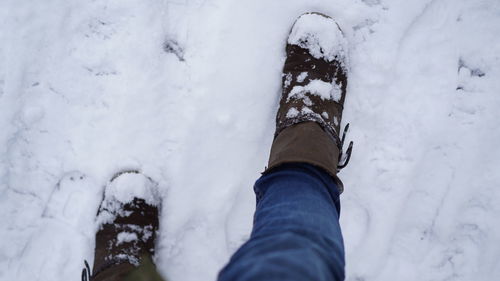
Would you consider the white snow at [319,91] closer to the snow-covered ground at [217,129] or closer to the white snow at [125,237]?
the snow-covered ground at [217,129]

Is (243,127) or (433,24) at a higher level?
(433,24)

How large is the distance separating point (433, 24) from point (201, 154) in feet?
3.34

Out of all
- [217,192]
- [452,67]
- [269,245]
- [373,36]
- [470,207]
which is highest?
[373,36]

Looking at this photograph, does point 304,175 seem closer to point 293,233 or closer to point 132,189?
point 293,233

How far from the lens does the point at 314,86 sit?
60.7 inches

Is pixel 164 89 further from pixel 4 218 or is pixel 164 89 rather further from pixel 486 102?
pixel 486 102

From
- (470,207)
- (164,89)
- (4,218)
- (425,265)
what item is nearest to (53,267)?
(4,218)

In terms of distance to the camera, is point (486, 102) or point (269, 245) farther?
point (486, 102)

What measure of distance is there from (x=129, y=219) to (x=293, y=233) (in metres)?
0.88

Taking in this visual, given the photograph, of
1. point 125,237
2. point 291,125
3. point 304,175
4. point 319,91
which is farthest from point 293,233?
point 125,237

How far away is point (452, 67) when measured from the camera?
1460mm

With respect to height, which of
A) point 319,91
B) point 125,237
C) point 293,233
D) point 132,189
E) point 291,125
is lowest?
point 293,233

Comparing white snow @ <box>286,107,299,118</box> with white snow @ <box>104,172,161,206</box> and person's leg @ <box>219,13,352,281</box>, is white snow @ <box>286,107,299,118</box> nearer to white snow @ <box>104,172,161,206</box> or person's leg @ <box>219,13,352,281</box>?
person's leg @ <box>219,13,352,281</box>

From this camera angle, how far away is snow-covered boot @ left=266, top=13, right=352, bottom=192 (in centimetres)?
138
